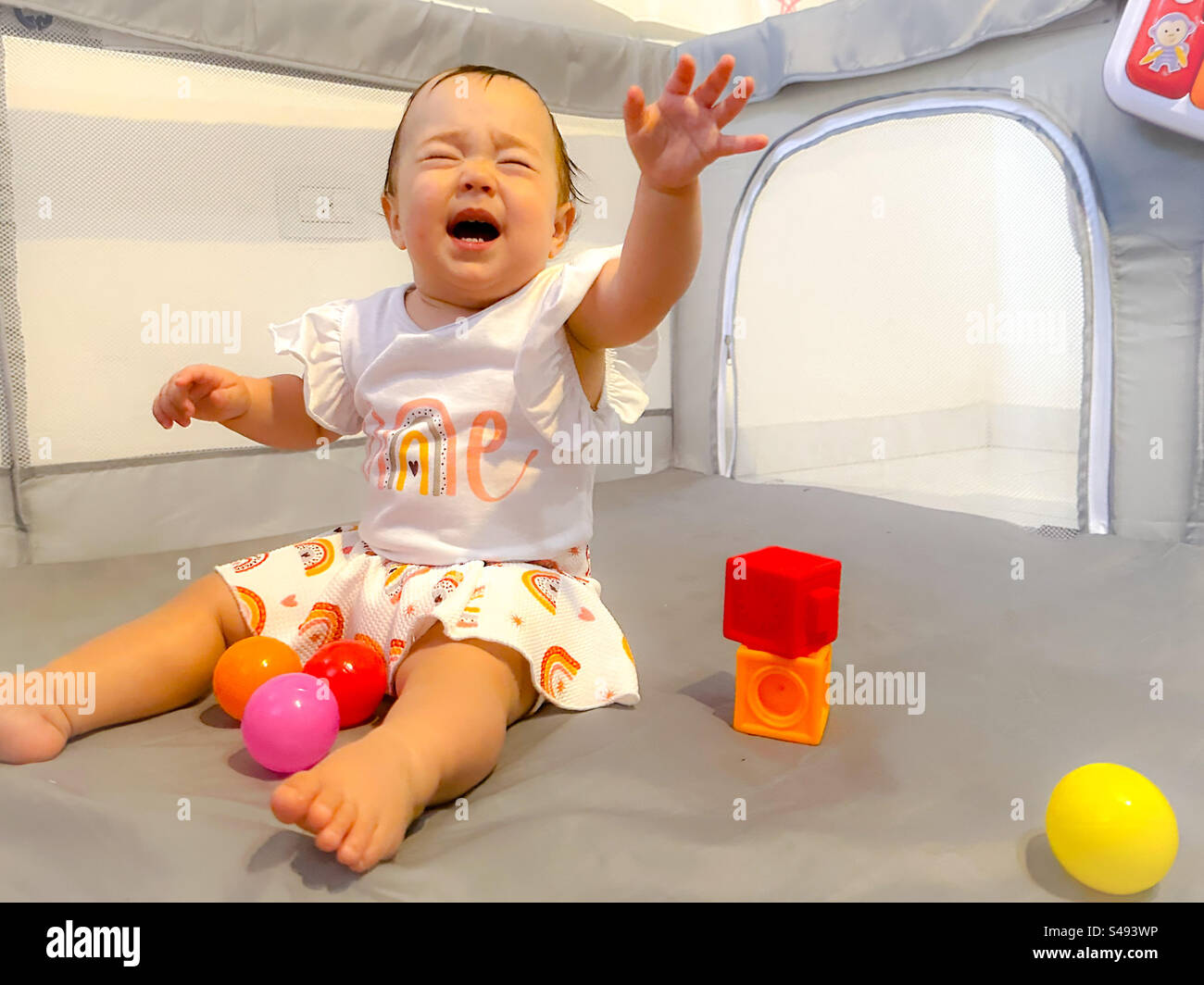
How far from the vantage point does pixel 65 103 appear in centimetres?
148

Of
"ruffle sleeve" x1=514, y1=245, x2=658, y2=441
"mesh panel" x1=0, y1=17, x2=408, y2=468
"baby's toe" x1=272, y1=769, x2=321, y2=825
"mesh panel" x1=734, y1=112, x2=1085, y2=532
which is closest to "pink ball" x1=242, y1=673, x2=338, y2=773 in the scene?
"baby's toe" x1=272, y1=769, x2=321, y2=825

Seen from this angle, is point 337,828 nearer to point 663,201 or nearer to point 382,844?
point 382,844

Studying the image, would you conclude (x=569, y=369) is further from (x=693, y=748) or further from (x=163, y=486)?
(x=163, y=486)

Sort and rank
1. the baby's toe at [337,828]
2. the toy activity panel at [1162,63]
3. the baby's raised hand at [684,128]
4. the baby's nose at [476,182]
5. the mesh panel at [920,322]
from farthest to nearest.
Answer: the mesh panel at [920,322], the toy activity panel at [1162,63], the baby's nose at [476,182], the baby's raised hand at [684,128], the baby's toe at [337,828]

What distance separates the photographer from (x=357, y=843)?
0.63 m

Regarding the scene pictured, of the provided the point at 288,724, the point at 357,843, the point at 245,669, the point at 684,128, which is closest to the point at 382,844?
the point at 357,843

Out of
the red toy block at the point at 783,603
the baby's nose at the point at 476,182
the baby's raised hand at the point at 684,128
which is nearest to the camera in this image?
the baby's raised hand at the point at 684,128

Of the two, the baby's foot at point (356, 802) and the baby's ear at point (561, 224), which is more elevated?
the baby's ear at point (561, 224)

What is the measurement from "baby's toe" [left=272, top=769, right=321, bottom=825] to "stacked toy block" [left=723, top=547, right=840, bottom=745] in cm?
40

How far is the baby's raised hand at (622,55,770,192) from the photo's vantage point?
75 cm

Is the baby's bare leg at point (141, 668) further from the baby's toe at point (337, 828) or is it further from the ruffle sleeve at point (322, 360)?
the baby's toe at point (337, 828)

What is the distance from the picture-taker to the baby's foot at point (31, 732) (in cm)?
81

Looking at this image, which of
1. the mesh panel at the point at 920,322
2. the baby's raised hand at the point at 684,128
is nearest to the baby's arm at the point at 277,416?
the baby's raised hand at the point at 684,128

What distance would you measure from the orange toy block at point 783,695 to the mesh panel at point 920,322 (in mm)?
1004
